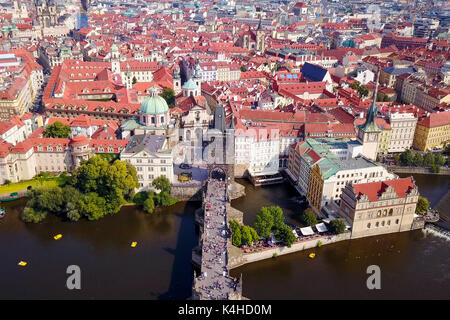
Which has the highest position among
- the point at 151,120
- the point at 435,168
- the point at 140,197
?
the point at 151,120

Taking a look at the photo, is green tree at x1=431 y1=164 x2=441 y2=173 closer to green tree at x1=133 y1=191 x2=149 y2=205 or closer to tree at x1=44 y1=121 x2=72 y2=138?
green tree at x1=133 y1=191 x2=149 y2=205

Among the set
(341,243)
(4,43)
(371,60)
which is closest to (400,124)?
(341,243)

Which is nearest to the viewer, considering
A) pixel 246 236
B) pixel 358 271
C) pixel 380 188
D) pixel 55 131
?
pixel 358 271

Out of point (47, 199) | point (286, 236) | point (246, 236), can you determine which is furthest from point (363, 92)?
point (47, 199)

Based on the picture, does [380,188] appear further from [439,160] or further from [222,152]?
[439,160]

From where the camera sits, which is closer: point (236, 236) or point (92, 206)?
point (236, 236)

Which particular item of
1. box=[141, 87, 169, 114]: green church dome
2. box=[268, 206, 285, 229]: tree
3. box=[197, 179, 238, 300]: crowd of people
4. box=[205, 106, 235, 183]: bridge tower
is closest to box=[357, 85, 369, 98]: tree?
box=[205, 106, 235, 183]: bridge tower

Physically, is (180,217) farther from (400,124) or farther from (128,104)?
(400,124)
